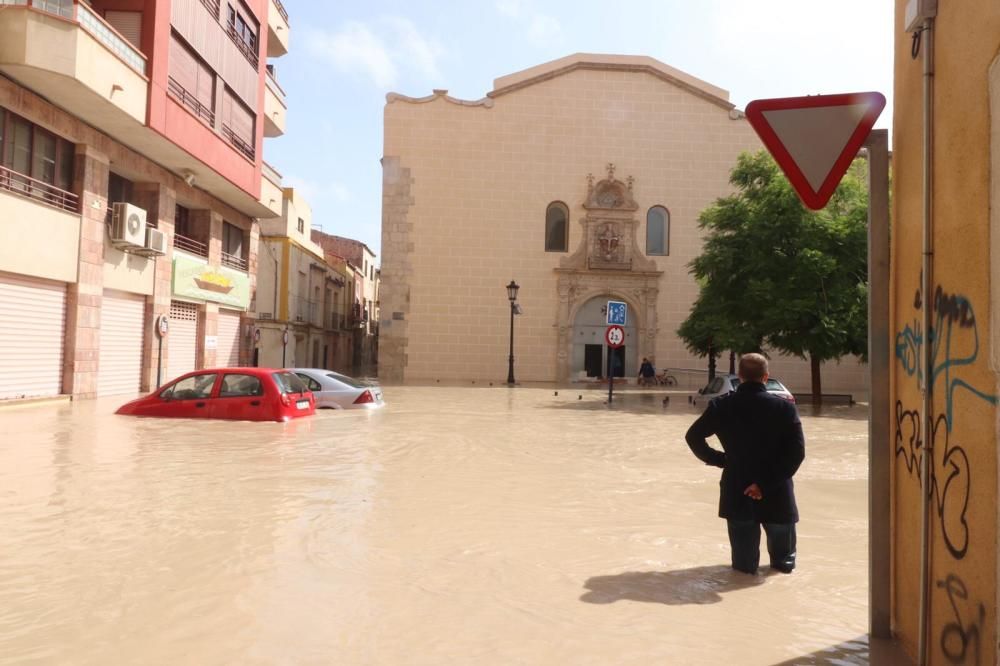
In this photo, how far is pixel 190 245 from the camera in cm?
2494

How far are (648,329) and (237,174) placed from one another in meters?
19.8

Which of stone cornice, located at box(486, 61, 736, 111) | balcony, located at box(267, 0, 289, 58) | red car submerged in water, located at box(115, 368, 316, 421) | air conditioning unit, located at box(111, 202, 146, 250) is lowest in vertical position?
red car submerged in water, located at box(115, 368, 316, 421)

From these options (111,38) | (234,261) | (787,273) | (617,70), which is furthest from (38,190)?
(617,70)

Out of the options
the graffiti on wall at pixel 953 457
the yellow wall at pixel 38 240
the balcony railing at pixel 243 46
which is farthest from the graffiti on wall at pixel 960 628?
the balcony railing at pixel 243 46

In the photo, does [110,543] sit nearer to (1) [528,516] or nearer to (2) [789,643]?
(1) [528,516]

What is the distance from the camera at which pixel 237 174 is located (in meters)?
24.4

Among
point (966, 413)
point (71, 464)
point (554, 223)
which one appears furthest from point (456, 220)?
point (966, 413)

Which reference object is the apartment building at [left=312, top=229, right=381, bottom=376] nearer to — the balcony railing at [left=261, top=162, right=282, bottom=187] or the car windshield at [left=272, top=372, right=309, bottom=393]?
the balcony railing at [left=261, top=162, right=282, bottom=187]

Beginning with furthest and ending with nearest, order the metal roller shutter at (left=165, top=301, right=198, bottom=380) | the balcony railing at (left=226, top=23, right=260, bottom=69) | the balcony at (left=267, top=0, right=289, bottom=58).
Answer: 1. the balcony at (left=267, top=0, right=289, bottom=58)
2. the balcony railing at (left=226, top=23, right=260, bottom=69)
3. the metal roller shutter at (left=165, top=301, right=198, bottom=380)

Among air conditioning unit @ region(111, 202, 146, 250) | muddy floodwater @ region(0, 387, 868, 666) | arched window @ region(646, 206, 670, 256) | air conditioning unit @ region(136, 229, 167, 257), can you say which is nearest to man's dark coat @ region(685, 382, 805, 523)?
muddy floodwater @ region(0, 387, 868, 666)

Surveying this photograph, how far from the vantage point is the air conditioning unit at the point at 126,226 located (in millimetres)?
19172

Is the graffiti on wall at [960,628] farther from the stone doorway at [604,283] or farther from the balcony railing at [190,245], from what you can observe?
the stone doorway at [604,283]

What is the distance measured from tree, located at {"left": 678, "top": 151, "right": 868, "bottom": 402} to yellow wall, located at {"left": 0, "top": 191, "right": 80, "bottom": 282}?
16322 millimetres

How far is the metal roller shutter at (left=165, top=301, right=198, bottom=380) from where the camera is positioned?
77.7ft
